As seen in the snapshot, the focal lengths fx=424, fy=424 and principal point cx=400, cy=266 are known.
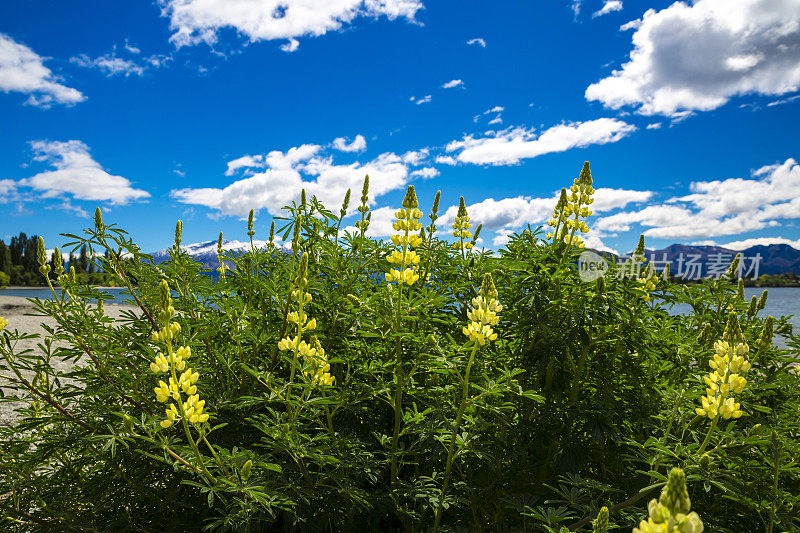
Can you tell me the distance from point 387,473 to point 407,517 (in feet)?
1.75

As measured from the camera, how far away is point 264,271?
3.54 meters

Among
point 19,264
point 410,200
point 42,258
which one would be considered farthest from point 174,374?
point 19,264

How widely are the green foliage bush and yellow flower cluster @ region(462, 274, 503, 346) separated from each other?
2 centimetres

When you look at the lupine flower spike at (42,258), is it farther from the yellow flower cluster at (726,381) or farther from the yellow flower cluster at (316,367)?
the yellow flower cluster at (726,381)

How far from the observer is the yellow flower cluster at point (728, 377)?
207 centimetres

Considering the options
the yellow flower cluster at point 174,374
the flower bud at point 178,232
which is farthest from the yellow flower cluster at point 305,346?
the flower bud at point 178,232

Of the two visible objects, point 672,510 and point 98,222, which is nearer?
point 672,510

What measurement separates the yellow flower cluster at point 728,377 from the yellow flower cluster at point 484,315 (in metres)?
1.08

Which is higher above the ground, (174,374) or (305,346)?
(305,346)

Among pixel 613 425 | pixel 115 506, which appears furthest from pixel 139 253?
pixel 613 425

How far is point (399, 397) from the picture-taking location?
2.54 m

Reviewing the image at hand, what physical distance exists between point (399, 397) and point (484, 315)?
75 cm

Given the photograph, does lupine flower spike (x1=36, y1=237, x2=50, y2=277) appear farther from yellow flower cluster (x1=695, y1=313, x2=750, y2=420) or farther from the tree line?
the tree line

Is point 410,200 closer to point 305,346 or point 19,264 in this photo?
point 305,346
